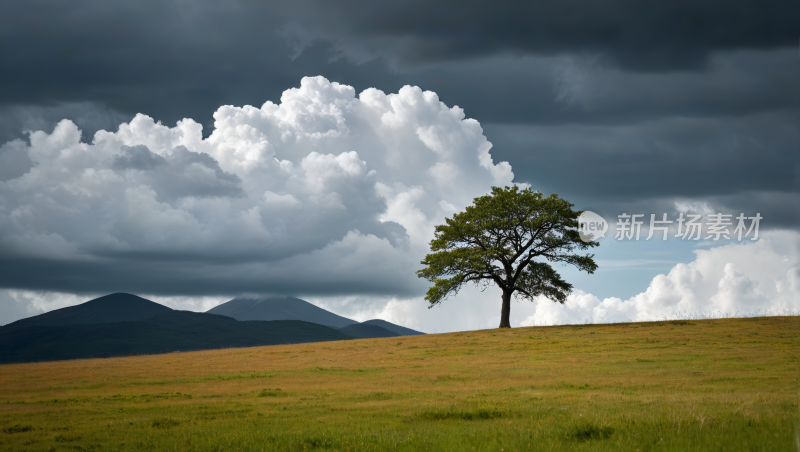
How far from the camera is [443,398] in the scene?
2180 cm

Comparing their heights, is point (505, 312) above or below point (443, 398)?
above

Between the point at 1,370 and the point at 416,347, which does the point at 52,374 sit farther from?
the point at 416,347

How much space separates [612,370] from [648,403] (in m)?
12.4

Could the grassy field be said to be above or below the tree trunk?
below

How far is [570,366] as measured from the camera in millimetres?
32000

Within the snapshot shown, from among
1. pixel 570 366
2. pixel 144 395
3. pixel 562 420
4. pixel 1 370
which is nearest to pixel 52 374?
pixel 1 370

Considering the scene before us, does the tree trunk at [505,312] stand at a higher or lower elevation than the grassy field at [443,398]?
higher

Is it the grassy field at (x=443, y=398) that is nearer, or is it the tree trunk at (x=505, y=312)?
the grassy field at (x=443, y=398)

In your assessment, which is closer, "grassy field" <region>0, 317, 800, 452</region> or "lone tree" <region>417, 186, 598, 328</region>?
"grassy field" <region>0, 317, 800, 452</region>

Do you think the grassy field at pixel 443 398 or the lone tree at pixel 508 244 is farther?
the lone tree at pixel 508 244

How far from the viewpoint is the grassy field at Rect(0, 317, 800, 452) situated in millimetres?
13062

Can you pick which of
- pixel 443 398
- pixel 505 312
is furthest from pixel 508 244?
pixel 443 398

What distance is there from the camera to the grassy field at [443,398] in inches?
514

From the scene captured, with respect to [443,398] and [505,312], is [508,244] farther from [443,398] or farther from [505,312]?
[443,398]
